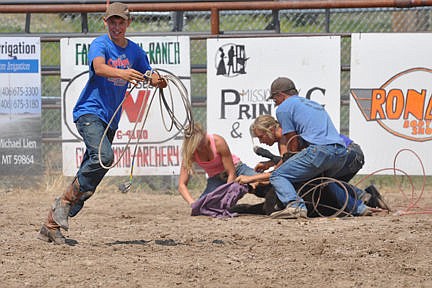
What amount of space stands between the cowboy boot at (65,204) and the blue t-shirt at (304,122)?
235cm

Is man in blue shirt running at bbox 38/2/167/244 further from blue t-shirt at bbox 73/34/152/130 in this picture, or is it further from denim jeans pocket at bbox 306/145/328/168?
denim jeans pocket at bbox 306/145/328/168

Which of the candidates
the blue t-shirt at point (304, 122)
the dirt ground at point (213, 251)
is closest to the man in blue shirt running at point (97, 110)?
the dirt ground at point (213, 251)

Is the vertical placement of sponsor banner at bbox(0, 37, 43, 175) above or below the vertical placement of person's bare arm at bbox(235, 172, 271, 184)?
above

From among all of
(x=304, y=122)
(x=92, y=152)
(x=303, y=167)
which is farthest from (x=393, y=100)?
(x=92, y=152)

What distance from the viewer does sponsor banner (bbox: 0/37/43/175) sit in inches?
379

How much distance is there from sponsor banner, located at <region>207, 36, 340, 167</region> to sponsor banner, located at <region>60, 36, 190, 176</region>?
0.40 metres

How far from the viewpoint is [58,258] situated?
5398 millimetres

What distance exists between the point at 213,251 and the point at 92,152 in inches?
44.9

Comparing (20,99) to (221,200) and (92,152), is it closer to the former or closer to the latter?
(221,200)

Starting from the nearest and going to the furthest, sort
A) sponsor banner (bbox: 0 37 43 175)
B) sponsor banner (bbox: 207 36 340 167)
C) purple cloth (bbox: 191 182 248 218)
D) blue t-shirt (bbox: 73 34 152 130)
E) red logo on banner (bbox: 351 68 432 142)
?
1. blue t-shirt (bbox: 73 34 152 130)
2. purple cloth (bbox: 191 182 248 218)
3. red logo on banner (bbox: 351 68 432 142)
4. sponsor banner (bbox: 207 36 340 167)
5. sponsor banner (bbox: 0 37 43 175)

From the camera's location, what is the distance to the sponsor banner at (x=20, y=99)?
962 centimetres

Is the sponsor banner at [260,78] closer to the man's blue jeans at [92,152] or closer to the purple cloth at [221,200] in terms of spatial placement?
the purple cloth at [221,200]

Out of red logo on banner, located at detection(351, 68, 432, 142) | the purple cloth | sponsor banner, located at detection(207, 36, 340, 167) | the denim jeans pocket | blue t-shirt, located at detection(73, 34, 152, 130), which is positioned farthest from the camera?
sponsor banner, located at detection(207, 36, 340, 167)

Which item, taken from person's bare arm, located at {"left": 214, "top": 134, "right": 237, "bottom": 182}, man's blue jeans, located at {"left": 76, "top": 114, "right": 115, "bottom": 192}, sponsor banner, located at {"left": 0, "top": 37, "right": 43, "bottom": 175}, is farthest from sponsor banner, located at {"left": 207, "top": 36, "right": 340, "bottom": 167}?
man's blue jeans, located at {"left": 76, "top": 114, "right": 115, "bottom": 192}
